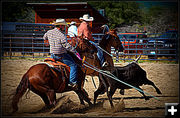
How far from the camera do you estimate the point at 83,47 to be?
639 centimetres

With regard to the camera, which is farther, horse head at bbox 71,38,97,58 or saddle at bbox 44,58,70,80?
horse head at bbox 71,38,97,58

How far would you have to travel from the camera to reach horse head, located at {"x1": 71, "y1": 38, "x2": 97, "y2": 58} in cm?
635

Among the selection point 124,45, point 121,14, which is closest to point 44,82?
point 124,45

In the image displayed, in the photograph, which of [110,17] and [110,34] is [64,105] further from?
[110,17]

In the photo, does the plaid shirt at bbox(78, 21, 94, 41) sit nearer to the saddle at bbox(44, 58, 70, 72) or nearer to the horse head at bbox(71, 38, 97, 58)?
the horse head at bbox(71, 38, 97, 58)

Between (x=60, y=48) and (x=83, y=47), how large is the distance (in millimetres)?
1121

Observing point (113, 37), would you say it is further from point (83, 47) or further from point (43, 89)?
point (43, 89)

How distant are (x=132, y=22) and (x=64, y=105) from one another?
3137cm

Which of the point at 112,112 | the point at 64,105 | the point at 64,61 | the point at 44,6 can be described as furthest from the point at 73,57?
the point at 44,6

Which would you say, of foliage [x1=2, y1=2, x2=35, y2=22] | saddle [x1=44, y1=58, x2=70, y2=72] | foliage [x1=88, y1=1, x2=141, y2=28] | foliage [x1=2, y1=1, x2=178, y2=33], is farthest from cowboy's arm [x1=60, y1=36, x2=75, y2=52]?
foliage [x1=88, y1=1, x2=141, y2=28]

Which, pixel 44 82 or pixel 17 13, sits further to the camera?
pixel 17 13

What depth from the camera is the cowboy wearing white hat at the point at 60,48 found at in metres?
5.30

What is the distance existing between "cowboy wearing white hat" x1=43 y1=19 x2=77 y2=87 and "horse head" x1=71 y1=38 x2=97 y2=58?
2.91ft

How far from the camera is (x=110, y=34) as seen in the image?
7.09 metres
